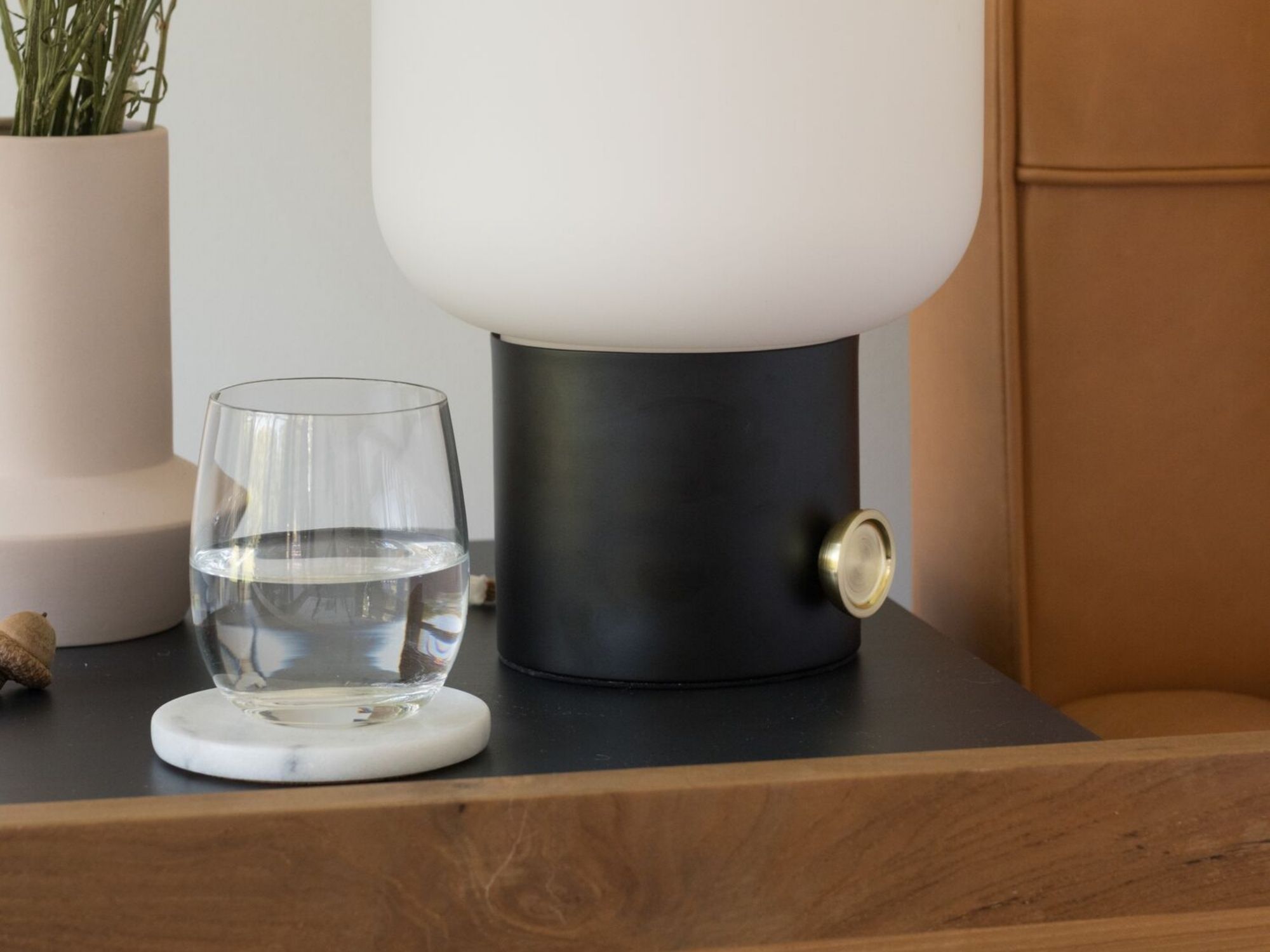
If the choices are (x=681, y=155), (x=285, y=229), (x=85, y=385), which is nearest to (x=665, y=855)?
(x=681, y=155)

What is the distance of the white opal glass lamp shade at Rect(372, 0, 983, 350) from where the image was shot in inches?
24.6

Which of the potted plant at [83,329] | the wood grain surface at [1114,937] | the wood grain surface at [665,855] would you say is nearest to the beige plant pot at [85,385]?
the potted plant at [83,329]

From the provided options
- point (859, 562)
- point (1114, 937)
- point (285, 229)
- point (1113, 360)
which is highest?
point (285, 229)

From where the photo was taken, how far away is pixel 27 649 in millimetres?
711

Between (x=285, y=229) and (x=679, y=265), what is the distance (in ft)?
2.29

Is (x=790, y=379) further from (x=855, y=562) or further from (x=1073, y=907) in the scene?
(x=1073, y=907)

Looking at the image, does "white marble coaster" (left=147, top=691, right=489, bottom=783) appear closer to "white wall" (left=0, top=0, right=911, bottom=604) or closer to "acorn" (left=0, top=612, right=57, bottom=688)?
"acorn" (left=0, top=612, right=57, bottom=688)

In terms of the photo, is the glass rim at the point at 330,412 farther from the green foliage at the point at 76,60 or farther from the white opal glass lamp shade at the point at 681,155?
the green foliage at the point at 76,60

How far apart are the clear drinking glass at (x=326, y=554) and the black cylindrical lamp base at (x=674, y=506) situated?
0.11m

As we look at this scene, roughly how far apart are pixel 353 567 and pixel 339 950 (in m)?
0.14

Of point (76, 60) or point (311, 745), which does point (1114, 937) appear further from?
point (76, 60)

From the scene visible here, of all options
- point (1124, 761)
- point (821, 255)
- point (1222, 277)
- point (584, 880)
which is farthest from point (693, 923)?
point (1222, 277)

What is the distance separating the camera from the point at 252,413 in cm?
59

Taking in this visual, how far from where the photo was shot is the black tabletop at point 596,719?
25.0 inches
